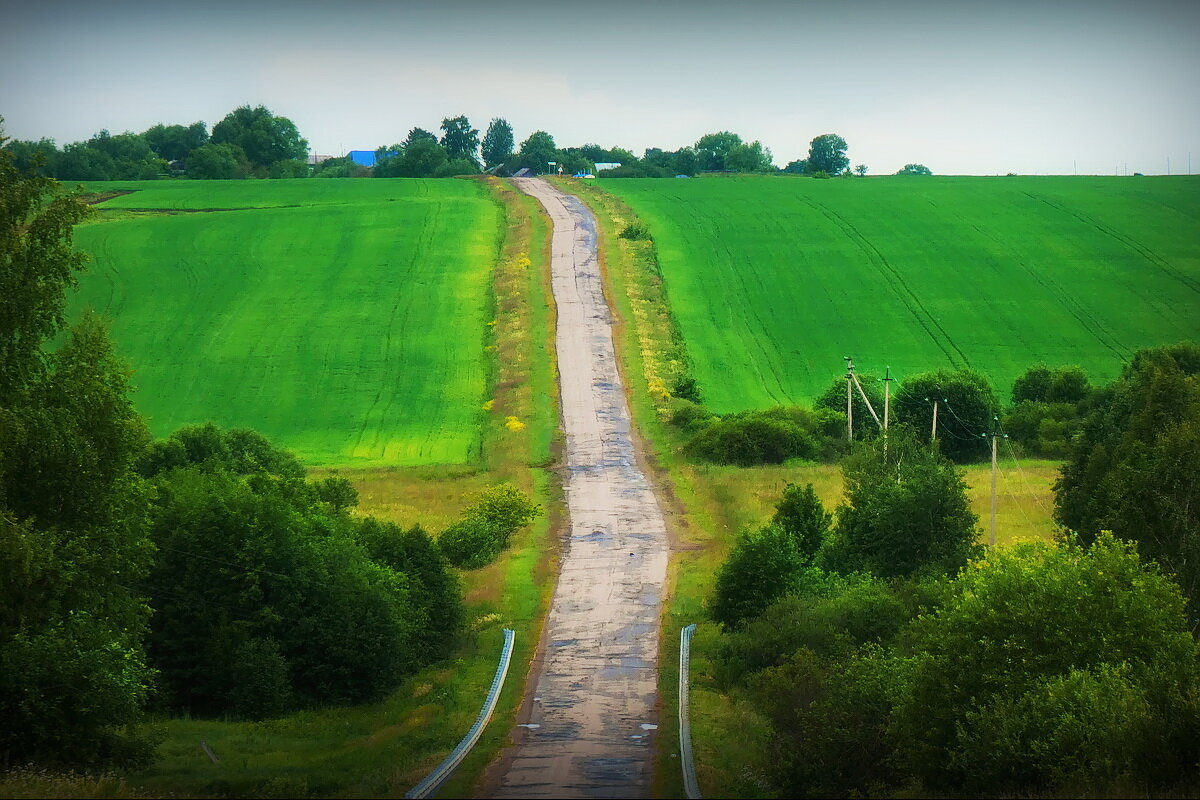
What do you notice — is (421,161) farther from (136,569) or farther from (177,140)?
(136,569)

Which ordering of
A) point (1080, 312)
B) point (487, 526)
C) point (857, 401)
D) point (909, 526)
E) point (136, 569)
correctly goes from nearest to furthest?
point (136, 569), point (909, 526), point (487, 526), point (857, 401), point (1080, 312)

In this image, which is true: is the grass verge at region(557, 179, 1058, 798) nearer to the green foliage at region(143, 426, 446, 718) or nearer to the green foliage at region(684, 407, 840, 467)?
the green foliage at region(684, 407, 840, 467)

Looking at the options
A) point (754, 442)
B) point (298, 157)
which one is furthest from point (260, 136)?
point (754, 442)

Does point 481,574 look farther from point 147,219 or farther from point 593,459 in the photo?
point 147,219

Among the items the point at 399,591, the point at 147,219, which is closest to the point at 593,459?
the point at 399,591

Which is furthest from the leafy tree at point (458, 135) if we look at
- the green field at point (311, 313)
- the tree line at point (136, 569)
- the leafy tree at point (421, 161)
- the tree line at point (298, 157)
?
the tree line at point (136, 569)

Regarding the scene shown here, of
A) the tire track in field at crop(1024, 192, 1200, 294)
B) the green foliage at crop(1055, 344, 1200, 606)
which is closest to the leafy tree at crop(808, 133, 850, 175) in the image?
the tire track in field at crop(1024, 192, 1200, 294)
